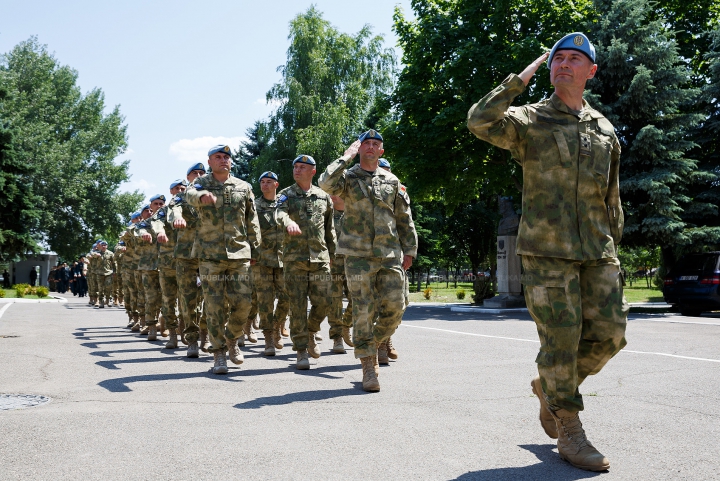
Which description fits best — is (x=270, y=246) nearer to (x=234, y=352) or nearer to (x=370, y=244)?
(x=234, y=352)

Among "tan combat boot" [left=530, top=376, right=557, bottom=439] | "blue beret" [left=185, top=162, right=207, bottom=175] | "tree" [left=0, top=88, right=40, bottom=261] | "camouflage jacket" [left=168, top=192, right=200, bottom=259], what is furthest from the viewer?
"tree" [left=0, top=88, right=40, bottom=261]

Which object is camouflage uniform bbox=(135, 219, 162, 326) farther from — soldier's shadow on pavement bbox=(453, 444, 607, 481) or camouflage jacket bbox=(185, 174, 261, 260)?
soldier's shadow on pavement bbox=(453, 444, 607, 481)

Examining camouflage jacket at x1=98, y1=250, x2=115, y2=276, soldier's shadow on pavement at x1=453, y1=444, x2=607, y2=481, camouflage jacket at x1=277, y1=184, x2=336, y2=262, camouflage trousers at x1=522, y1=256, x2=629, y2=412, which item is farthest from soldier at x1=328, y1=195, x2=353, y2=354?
camouflage jacket at x1=98, y1=250, x2=115, y2=276

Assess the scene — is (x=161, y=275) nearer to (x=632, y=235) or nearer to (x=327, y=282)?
(x=327, y=282)

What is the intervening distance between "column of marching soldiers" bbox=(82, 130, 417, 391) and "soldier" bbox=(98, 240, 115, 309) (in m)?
12.6

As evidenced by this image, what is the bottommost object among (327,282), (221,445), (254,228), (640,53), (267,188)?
(221,445)

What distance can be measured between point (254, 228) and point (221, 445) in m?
4.18

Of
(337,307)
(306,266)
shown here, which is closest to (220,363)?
(306,266)

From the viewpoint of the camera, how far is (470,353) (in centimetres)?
960

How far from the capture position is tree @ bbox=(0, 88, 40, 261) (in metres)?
31.4

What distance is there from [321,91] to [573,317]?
3715cm

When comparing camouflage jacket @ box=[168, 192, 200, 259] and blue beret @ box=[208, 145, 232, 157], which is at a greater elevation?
blue beret @ box=[208, 145, 232, 157]

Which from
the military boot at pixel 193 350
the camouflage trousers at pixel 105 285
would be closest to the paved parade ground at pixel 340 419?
the military boot at pixel 193 350

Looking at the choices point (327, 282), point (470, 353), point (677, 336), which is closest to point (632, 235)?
point (677, 336)
